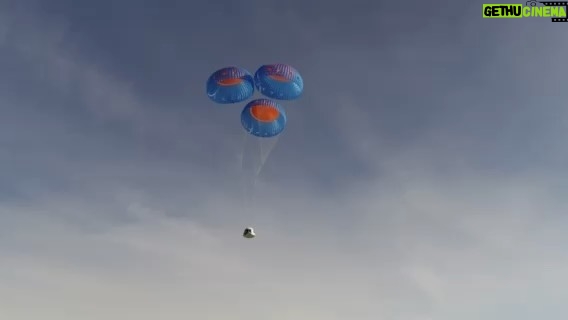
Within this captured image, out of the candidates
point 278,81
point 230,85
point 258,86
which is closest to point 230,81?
point 230,85

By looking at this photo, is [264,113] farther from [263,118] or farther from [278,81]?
[278,81]

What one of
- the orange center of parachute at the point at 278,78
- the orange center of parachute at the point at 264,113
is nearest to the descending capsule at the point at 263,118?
the orange center of parachute at the point at 264,113

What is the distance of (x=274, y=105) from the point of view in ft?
193

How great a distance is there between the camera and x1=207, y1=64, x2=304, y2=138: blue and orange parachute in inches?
2213

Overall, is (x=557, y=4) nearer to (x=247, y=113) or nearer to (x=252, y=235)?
(x=247, y=113)

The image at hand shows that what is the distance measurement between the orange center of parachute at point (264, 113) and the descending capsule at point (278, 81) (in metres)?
1.53

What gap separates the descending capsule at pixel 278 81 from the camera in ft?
184

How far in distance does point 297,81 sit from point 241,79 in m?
5.37

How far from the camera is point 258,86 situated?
187 ft

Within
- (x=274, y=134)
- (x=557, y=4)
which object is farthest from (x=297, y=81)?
(x=557, y=4)

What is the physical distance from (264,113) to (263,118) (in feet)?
2.18

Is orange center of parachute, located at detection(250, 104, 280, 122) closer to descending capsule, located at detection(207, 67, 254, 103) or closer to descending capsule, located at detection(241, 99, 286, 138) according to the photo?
descending capsule, located at detection(241, 99, 286, 138)

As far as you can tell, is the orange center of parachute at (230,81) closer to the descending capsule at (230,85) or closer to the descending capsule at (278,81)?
the descending capsule at (230,85)

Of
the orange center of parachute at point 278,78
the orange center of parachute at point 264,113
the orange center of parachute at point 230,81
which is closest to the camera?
the orange center of parachute at point 278,78
